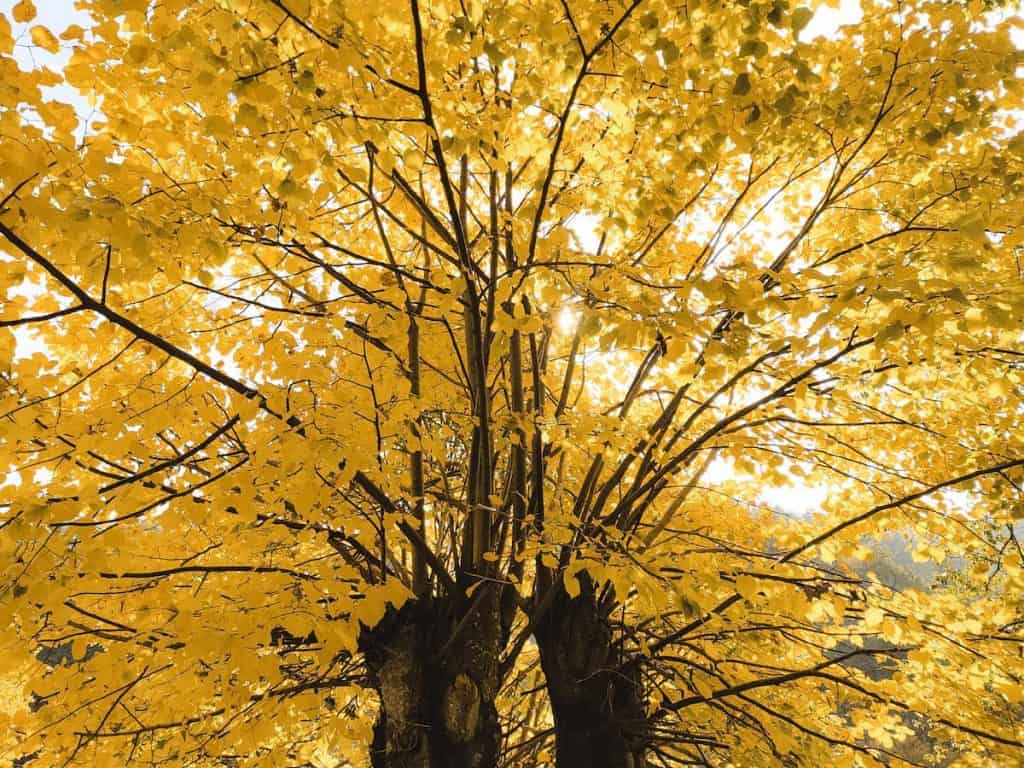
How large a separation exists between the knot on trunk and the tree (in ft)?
0.08

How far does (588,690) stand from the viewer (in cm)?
372

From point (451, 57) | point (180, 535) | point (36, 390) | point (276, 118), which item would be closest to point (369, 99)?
point (276, 118)

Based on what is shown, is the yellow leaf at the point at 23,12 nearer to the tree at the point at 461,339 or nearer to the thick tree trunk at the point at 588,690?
the tree at the point at 461,339

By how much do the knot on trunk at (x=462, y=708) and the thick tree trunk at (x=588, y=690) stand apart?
0.80 metres

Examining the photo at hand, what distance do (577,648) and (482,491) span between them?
1533 mm

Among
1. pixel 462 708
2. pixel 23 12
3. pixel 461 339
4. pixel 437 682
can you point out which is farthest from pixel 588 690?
pixel 23 12

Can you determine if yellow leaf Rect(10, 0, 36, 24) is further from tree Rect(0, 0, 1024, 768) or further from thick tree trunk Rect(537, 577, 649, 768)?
thick tree trunk Rect(537, 577, 649, 768)

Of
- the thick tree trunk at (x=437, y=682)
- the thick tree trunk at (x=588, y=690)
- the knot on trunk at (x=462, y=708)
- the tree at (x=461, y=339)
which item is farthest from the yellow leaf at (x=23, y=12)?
the thick tree trunk at (x=588, y=690)

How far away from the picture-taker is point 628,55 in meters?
2.48

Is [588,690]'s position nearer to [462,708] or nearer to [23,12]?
[462,708]

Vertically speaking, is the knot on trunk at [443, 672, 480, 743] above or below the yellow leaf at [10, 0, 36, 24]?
below

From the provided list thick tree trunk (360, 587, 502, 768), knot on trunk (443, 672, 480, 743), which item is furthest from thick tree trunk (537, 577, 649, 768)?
knot on trunk (443, 672, 480, 743)

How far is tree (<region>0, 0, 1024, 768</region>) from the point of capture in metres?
1.91

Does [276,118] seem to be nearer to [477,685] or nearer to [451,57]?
[451,57]
